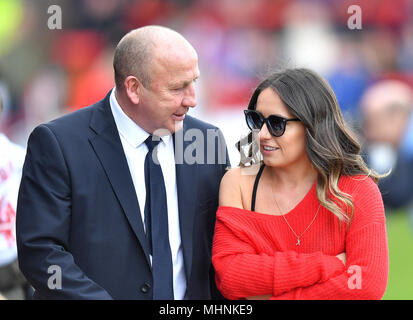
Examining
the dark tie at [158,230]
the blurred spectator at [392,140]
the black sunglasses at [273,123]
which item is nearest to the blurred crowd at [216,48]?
the blurred spectator at [392,140]

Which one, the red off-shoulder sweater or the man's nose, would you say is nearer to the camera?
the red off-shoulder sweater

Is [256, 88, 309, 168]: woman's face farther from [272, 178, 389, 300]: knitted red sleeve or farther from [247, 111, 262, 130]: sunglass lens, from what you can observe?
[272, 178, 389, 300]: knitted red sleeve

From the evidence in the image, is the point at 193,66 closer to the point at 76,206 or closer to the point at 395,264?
the point at 76,206

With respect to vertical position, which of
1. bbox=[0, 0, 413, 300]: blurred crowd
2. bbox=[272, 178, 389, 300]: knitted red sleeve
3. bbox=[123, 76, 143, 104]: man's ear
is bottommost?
bbox=[272, 178, 389, 300]: knitted red sleeve

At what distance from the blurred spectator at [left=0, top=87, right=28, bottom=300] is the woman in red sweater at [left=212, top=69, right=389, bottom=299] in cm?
132

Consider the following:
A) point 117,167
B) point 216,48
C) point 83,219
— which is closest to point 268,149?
point 117,167

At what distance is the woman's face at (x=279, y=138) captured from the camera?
2.79m

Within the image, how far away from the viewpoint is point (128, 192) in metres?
2.88

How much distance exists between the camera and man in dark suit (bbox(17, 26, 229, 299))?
9.05ft

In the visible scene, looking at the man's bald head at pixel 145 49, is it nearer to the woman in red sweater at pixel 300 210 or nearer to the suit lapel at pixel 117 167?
the suit lapel at pixel 117 167

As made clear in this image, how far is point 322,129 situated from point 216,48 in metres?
7.00

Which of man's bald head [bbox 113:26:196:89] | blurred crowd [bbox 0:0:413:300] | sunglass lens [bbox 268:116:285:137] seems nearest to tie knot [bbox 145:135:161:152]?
man's bald head [bbox 113:26:196:89]
